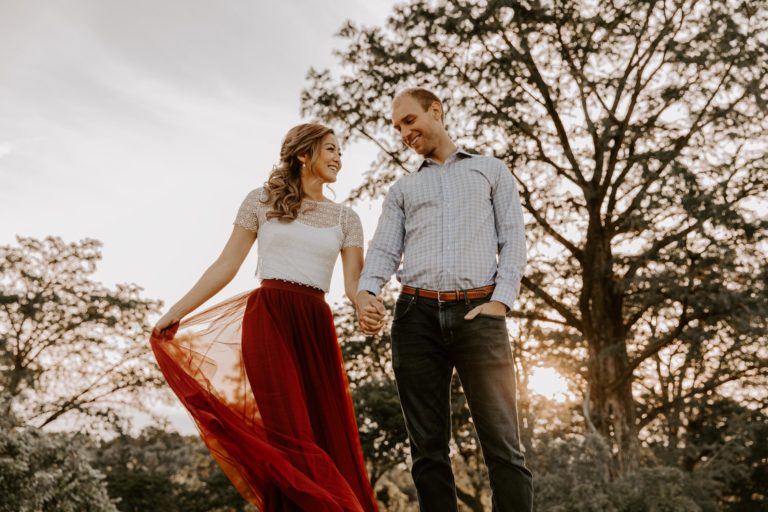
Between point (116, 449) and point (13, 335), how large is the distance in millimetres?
4928

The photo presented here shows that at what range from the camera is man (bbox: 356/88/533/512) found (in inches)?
124

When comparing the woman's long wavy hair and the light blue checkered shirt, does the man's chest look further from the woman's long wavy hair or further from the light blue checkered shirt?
the woman's long wavy hair

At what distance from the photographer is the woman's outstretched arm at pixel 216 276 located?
3705 mm

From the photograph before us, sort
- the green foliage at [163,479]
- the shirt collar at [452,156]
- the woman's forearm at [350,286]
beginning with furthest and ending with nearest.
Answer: the green foliage at [163,479]
the woman's forearm at [350,286]
the shirt collar at [452,156]

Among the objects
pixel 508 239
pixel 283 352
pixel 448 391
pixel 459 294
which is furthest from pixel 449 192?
pixel 283 352

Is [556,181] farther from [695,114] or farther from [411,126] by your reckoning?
[411,126]

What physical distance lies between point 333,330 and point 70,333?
22.8m

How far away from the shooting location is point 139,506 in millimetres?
20641

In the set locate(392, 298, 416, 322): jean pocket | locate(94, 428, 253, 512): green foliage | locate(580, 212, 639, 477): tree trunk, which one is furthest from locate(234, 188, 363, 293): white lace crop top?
locate(94, 428, 253, 512): green foliage

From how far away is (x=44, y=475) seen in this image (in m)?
10.3

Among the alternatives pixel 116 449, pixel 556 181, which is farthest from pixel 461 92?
pixel 116 449

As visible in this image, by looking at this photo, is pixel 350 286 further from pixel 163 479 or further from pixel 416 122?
pixel 163 479

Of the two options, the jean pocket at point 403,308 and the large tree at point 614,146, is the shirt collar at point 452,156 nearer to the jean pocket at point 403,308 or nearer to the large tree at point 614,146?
the jean pocket at point 403,308

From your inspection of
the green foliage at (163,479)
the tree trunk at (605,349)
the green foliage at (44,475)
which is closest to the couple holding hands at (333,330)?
the green foliage at (44,475)
